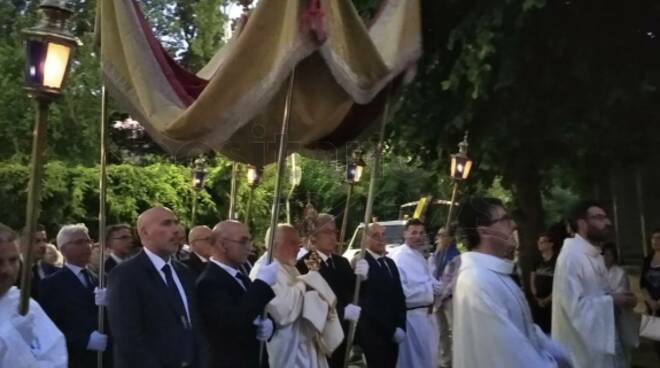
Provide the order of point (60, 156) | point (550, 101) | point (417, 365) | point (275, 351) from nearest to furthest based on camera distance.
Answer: point (275, 351) < point (417, 365) < point (550, 101) < point (60, 156)

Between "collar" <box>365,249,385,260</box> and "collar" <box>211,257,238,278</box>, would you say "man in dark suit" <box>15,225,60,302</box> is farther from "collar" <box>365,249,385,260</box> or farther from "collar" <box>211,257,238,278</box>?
"collar" <box>365,249,385,260</box>

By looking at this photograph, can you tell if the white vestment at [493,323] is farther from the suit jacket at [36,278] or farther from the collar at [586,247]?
the suit jacket at [36,278]

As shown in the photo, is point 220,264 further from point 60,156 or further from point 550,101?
point 60,156

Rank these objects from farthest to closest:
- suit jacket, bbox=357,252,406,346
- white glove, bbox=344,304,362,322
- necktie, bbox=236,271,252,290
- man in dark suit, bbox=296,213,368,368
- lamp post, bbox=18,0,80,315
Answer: suit jacket, bbox=357,252,406,346
man in dark suit, bbox=296,213,368,368
white glove, bbox=344,304,362,322
necktie, bbox=236,271,252,290
lamp post, bbox=18,0,80,315

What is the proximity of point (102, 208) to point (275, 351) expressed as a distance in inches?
67.2

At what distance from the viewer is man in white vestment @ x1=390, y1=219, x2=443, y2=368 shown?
979 cm

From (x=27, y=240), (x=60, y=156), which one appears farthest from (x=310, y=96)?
(x=60, y=156)

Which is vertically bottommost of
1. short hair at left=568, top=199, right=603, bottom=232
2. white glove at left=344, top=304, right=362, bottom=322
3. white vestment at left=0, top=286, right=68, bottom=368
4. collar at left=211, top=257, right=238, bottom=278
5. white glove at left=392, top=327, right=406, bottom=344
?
white glove at left=392, top=327, right=406, bottom=344

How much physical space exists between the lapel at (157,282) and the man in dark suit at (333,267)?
2592 millimetres

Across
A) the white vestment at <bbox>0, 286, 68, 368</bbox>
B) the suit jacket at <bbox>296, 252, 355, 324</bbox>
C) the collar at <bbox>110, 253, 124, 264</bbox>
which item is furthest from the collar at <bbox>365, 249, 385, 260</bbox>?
the white vestment at <bbox>0, 286, 68, 368</bbox>

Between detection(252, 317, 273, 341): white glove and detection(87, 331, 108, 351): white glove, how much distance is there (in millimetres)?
1271

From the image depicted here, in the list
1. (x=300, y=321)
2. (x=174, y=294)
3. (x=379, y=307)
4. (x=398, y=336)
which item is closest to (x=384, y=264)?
(x=379, y=307)

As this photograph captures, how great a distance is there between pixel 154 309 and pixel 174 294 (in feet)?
0.64

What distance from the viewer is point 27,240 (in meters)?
4.88
